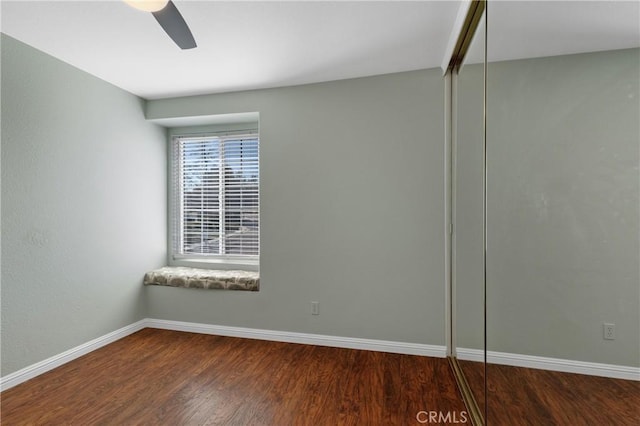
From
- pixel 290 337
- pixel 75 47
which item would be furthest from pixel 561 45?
pixel 75 47

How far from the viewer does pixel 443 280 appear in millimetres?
2645

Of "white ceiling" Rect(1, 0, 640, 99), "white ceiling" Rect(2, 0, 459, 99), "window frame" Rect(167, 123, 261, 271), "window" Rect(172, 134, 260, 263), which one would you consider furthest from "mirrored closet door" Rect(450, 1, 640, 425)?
"window frame" Rect(167, 123, 261, 271)

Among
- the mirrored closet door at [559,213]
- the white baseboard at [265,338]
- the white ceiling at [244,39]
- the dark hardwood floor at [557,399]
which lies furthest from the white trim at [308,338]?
the white ceiling at [244,39]

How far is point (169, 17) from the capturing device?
4.76 feet

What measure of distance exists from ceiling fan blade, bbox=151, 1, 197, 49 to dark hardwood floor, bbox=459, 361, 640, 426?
6.62 feet

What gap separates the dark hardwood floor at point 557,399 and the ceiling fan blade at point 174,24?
202cm

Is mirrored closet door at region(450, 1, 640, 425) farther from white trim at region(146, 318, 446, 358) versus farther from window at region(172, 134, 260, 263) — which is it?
window at region(172, 134, 260, 263)

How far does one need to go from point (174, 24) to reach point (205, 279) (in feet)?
8.08

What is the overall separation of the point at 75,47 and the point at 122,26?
615 mm

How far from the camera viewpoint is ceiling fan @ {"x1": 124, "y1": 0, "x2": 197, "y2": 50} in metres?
1.34

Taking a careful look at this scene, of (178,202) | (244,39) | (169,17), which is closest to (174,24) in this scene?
(169,17)

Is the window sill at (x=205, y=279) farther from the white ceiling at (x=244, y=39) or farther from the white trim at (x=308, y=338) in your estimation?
the white ceiling at (x=244, y=39)

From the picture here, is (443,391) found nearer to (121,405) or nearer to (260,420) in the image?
(260,420)

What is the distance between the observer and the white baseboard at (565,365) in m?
0.62
